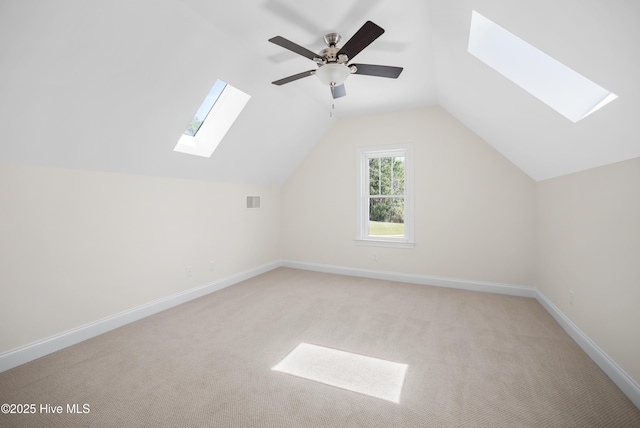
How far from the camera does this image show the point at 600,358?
85.6 inches

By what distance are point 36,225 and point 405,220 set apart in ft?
14.0

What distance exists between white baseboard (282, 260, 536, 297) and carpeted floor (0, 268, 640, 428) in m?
0.37

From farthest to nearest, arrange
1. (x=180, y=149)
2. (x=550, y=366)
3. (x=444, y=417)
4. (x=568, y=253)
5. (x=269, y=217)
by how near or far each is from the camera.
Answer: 1. (x=269, y=217)
2. (x=180, y=149)
3. (x=568, y=253)
4. (x=550, y=366)
5. (x=444, y=417)

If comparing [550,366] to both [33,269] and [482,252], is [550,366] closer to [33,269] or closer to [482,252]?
[482,252]

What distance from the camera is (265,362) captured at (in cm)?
230

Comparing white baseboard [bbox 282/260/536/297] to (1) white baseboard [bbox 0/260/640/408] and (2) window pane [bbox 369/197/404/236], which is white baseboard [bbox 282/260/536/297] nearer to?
(1) white baseboard [bbox 0/260/640/408]

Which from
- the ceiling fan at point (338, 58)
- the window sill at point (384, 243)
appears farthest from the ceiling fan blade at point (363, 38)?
the window sill at point (384, 243)

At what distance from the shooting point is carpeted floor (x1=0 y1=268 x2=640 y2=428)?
171cm

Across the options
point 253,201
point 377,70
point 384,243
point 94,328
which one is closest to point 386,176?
point 384,243

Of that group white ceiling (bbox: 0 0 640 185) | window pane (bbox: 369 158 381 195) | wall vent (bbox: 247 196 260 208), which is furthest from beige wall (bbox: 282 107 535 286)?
wall vent (bbox: 247 196 260 208)

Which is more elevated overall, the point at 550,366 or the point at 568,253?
the point at 568,253

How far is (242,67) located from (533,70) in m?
2.49

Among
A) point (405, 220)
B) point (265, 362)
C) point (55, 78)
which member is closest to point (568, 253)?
point (405, 220)

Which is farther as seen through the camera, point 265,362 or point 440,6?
point 265,362
